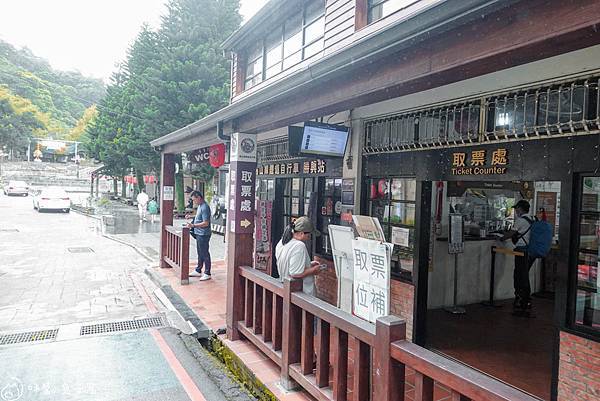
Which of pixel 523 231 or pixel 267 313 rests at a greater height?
pixel 523 231

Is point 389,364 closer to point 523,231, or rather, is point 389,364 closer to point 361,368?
point 361,368

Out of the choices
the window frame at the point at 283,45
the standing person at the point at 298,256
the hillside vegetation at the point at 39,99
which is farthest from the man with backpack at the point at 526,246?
the hillside vegetation at the point at 39,99

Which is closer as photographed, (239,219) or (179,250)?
(239,219)

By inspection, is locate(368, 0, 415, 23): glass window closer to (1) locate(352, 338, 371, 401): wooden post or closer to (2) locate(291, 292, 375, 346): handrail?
(2) locate(291, 292, 375, 346): handrail

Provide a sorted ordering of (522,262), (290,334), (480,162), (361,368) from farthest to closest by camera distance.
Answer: (522,262)
(480,162)
(290,334)
(361,368)

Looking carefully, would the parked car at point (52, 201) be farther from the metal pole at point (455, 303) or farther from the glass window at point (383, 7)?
the metal pole at point (455, 303)

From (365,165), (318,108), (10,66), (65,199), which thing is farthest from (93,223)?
(10,66)

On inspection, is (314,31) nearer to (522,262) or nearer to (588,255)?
(522,262)

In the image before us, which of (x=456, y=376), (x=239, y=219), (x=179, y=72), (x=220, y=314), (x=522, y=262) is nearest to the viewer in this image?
(x=456, y=376)

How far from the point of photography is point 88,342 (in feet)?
18.0

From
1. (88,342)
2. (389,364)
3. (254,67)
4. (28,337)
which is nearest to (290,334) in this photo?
(389,364)

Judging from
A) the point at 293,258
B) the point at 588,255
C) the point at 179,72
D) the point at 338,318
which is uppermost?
the point at 179,72

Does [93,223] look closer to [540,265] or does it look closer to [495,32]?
[540,265]

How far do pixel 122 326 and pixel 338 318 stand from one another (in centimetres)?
423
